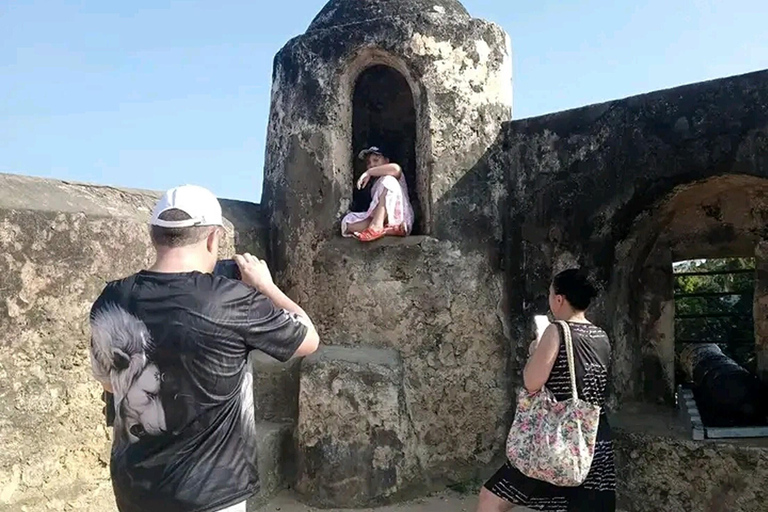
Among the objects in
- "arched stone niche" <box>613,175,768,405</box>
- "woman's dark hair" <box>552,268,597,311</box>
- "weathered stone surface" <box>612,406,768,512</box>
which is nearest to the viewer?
"woman's dark hair" <box>552,268,597,311</box>

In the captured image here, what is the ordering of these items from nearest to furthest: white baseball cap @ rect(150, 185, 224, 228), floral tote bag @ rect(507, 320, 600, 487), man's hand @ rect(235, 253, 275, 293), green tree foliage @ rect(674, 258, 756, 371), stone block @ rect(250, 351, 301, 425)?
white baseball cap @ rect(150, 185, 224, 228)
man's hand @ rect(235, 253, 275, 293)
floral tote bag @ rect(507, 320, 600, 487)
stone block @ rect(250, 351, 301, 425)
green tree foliage @ rect(674, 258, 756, 371)

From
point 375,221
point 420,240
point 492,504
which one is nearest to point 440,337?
point 420,240

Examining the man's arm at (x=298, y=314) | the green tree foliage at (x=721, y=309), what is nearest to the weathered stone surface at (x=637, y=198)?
the green tree foliage at (x=721, y=309)

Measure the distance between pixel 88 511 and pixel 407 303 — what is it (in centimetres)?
215

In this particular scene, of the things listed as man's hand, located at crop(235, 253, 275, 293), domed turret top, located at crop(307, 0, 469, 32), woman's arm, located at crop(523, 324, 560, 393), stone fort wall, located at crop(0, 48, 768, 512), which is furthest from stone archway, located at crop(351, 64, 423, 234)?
man's hand, located at crop(235, 253, 275, 293)

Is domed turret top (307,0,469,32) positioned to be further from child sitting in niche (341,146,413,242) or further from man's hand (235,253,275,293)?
man's hand (235,253,275,293)

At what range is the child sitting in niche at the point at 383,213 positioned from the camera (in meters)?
4.76

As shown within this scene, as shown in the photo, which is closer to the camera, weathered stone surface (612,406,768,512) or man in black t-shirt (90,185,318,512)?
man in black t-shirt (90,185,318,512)

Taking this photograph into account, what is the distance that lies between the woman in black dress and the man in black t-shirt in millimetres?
1192

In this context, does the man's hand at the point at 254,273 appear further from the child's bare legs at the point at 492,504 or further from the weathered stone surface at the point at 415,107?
the weathered stone surface at the point at 415,107

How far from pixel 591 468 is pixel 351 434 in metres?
1.87

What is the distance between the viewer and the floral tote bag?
8.68 ft

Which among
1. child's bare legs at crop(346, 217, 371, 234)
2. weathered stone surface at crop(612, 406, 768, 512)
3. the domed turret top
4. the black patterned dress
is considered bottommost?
weathered stone surface at crop(612, 406, 768, 512)

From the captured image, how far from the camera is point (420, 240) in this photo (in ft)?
15.7
